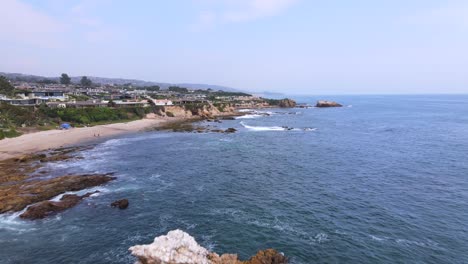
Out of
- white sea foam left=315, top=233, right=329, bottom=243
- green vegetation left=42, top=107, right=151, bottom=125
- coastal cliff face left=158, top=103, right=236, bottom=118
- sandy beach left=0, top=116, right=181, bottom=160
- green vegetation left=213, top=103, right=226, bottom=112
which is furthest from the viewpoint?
green vegetation left=213, top=103, right=226, bottom=112

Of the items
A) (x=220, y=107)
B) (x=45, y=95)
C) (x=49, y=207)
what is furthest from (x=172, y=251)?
(x=220, y=107)

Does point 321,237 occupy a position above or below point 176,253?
below

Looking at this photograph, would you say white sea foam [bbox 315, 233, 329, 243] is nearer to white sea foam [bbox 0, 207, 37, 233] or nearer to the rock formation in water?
the rock formation in water

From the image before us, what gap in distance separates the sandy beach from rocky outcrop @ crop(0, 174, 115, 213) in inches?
833

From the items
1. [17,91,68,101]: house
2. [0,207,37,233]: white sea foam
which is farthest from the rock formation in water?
[17,91,68,101]: house

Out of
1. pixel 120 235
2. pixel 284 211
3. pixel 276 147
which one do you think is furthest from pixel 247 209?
pixel 276 147

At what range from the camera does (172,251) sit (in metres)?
18.8

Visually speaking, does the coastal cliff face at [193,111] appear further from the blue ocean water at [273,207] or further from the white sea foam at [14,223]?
the white sea foam at [14,223]

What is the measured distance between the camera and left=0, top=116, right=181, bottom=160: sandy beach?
202 feet

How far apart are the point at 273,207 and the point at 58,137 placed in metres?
65.9

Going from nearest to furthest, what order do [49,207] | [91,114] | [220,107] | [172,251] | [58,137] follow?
[172,251] < [49,207] < [58,137] < [91,114] < [220,107]

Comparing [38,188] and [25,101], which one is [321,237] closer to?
[38,188]

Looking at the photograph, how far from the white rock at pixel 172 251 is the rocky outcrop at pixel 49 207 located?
61.2ft

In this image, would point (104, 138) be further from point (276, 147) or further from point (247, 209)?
point (247, 209)
